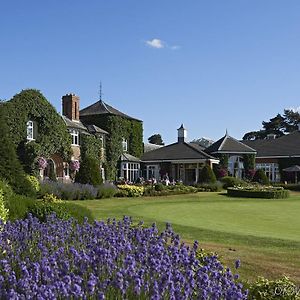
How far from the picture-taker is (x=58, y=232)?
623cm

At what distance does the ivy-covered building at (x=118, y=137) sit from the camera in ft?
152

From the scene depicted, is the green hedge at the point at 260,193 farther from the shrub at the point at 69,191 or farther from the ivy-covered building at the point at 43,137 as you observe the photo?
the ivy-covered building at the point at 43,137

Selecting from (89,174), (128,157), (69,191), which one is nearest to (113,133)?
(128,157)

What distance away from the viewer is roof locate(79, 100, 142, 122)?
47.2 meters

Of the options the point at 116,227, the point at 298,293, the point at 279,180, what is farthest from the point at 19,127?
the point at 279,180

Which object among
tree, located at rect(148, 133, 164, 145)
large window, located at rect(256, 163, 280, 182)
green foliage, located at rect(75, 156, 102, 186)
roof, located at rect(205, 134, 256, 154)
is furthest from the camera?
tree, located at rect(148, 133, 164, 145)

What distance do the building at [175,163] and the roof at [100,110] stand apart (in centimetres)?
627

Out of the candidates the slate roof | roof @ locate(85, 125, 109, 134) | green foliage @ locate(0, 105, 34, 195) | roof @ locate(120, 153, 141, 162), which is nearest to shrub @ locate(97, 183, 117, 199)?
roof @ locate(85, 125, 109, 134)

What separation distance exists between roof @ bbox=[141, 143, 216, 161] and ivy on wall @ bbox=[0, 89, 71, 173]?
16.3 m

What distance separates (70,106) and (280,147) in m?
29.0

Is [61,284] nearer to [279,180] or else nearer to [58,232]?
[58,232]

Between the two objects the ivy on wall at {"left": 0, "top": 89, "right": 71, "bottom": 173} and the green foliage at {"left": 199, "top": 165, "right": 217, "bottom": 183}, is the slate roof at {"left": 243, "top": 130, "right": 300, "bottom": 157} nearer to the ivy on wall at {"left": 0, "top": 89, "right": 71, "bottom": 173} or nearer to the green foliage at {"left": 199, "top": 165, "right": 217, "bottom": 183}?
the green foliage at {"left": 199, "top": 165, "right": 217, "bottom": 183}

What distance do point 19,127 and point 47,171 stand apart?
5312 mm

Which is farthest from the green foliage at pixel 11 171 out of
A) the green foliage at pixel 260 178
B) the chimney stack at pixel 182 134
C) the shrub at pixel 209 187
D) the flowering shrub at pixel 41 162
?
the chimney stack at pixel 182 134
